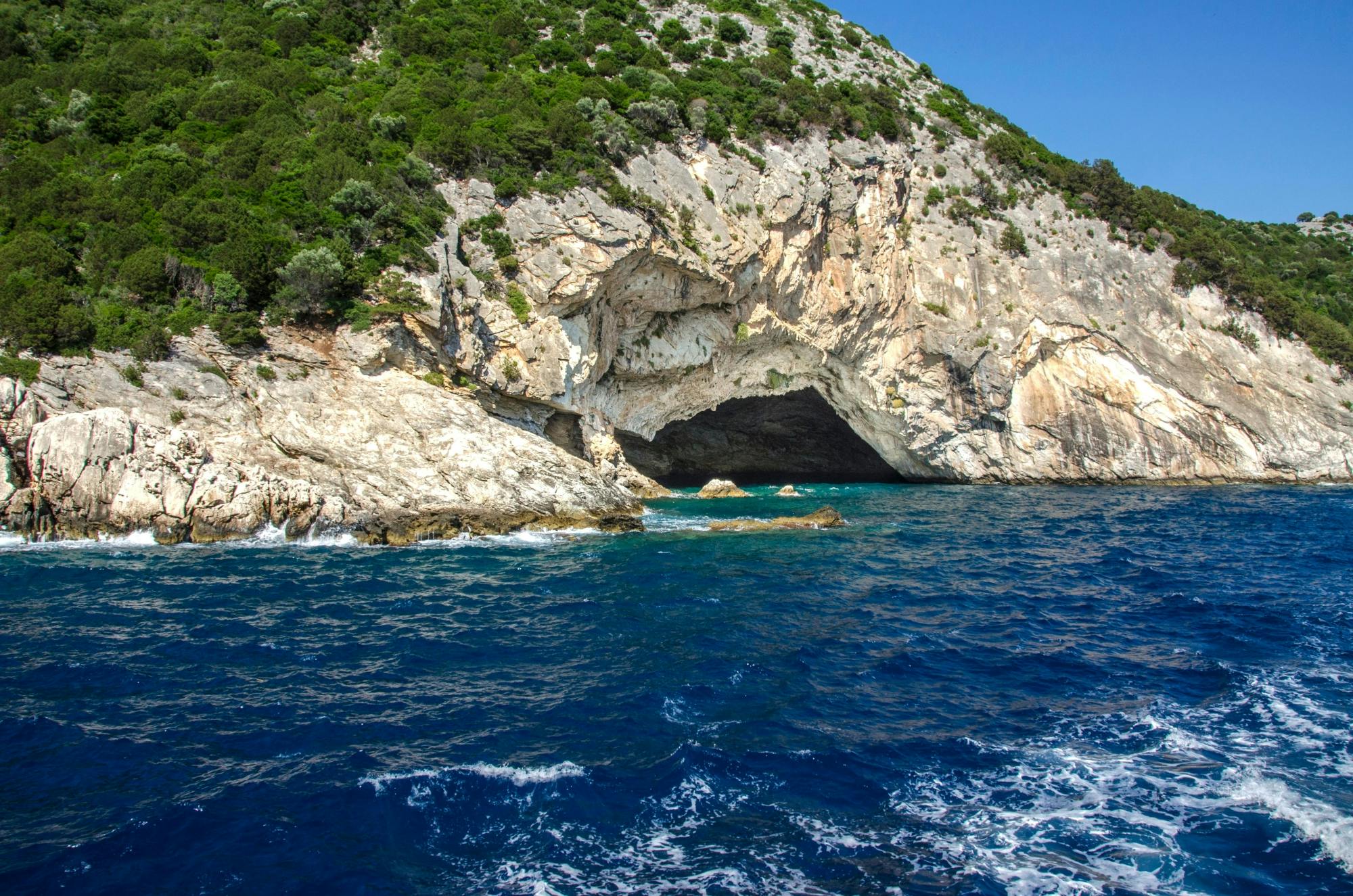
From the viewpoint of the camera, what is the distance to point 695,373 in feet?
127

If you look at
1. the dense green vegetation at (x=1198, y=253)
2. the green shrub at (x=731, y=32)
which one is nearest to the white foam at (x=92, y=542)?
the green shrub at (x=731, y=32)

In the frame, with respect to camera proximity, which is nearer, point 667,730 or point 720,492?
point 667,730

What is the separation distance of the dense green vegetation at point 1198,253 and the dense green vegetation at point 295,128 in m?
11.9

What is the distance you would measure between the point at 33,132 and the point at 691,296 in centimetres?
3049

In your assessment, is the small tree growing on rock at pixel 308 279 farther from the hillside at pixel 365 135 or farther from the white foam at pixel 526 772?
the white foam at pixel 526 772

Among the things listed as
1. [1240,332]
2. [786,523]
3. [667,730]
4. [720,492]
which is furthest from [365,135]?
[1240,332]

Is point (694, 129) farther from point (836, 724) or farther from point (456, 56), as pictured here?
point (836, 724)

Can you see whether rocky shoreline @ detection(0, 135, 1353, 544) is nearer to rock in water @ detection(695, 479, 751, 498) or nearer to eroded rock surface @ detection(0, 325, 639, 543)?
eroded rock surface @ detection(0, 325, 639, 543)

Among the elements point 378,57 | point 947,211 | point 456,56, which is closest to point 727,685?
point 947,211

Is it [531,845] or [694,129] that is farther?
[694,129]

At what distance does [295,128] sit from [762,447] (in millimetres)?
30681

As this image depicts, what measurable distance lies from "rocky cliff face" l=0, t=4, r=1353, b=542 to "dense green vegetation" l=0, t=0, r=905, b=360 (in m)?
1.73

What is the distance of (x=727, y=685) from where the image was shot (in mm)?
10953

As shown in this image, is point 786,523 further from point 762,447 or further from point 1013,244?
point 1013,244
